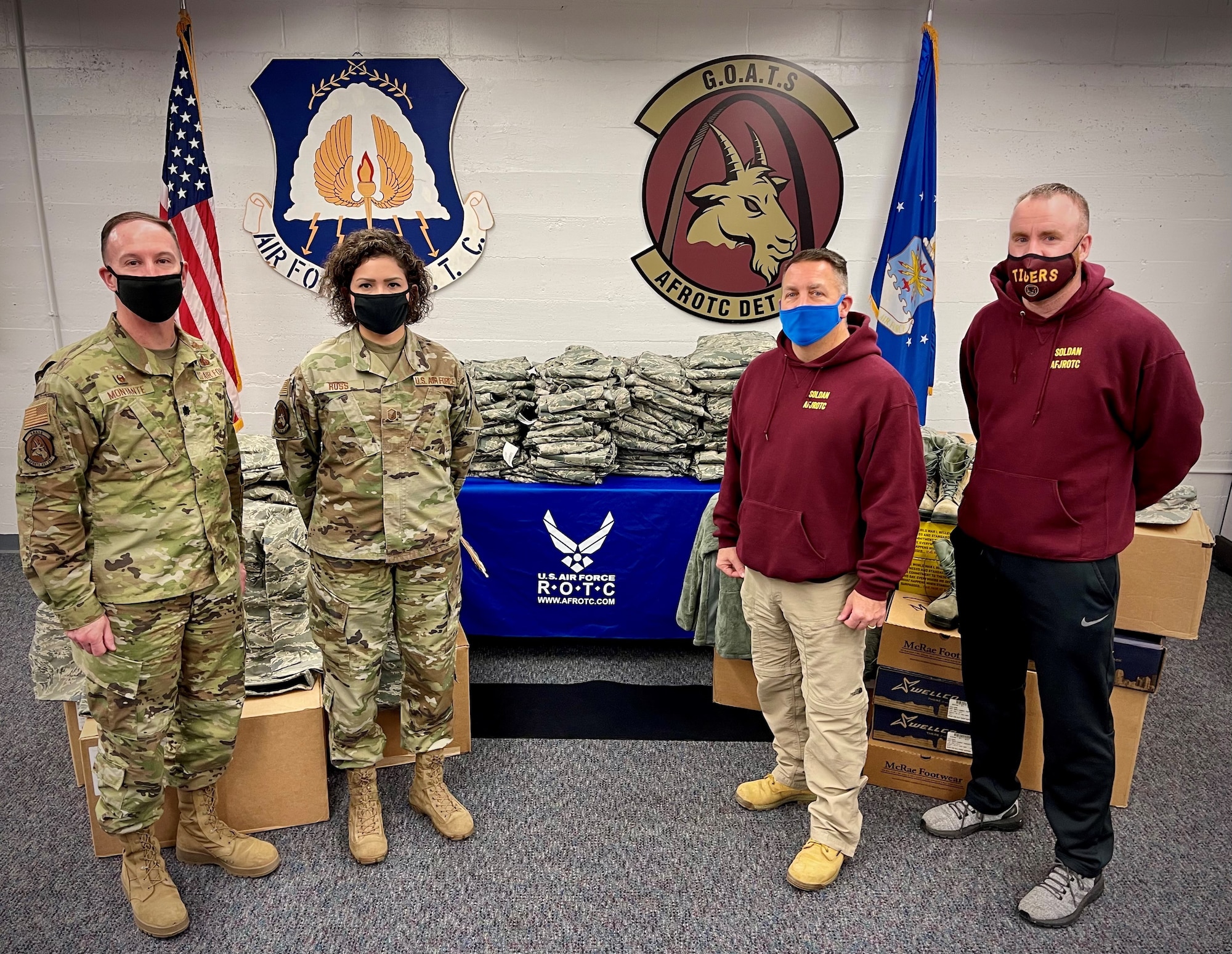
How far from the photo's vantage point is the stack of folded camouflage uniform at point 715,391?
3555 millimetres

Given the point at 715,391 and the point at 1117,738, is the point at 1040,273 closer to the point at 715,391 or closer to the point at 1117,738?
the point at 1117,738

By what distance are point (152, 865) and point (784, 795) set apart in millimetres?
1759

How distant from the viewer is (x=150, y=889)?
2162 mm

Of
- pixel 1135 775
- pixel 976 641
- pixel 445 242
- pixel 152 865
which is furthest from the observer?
pixel 445 242

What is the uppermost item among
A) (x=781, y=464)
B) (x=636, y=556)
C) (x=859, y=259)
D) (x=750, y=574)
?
(x=859, y=259)

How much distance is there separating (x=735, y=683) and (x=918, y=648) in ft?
2.48

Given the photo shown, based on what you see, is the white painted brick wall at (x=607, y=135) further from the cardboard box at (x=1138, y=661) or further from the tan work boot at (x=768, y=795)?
the tan work boot at (x=768, y=795)

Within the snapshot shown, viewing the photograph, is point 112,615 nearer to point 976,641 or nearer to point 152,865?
point 152,865

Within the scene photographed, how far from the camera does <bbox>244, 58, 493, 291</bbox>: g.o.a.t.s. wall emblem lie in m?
3.91

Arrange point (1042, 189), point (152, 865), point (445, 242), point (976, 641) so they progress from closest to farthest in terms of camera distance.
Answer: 1. point (1042, 189)
2. point (152, 865)
3. point (976, 641)
4. point (445, 242)

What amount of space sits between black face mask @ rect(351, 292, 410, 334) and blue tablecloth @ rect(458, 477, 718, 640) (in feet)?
4.26

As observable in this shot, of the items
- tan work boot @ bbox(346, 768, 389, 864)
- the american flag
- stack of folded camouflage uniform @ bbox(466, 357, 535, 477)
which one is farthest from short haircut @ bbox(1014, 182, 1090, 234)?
the american flag

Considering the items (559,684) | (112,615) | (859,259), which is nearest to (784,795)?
(559,684)

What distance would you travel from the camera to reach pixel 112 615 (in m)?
1.98
